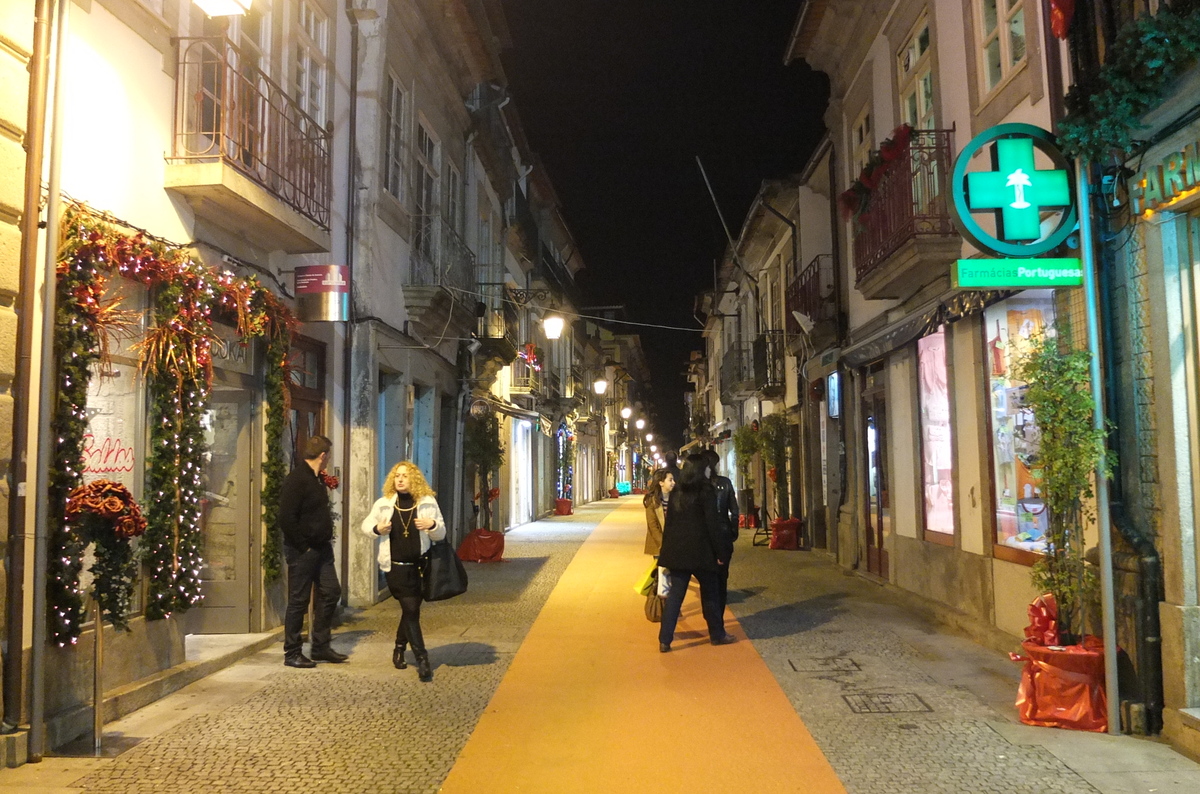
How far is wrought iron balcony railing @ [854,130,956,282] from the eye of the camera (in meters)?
9.63

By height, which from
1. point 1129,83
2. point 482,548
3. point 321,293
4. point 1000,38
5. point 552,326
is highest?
point 1000,38

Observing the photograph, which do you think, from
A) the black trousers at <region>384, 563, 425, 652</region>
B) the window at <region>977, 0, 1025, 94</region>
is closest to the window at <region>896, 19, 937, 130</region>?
the window at <region>977, 0, 1025, 94</region>

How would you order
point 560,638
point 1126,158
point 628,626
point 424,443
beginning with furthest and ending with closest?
point 424,443, point 628,626, point 560,638, point 1126,158

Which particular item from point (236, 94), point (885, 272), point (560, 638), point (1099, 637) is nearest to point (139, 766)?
point (560, 638)

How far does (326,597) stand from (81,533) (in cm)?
245

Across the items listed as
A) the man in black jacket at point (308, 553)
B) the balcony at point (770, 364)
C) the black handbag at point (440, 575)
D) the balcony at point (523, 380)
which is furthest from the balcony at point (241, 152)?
the balcony at point (523, 380)

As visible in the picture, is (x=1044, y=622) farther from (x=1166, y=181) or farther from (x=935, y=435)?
(x=935, y=435)

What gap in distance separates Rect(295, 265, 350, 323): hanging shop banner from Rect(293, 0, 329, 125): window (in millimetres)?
1822

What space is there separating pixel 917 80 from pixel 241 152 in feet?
25.9

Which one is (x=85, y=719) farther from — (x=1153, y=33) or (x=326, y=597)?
(x=1153, y=33)

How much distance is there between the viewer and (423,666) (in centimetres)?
714

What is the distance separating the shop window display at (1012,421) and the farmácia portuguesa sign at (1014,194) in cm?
205

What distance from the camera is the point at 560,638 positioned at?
8.89 m

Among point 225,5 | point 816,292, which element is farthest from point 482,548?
point 225,5
